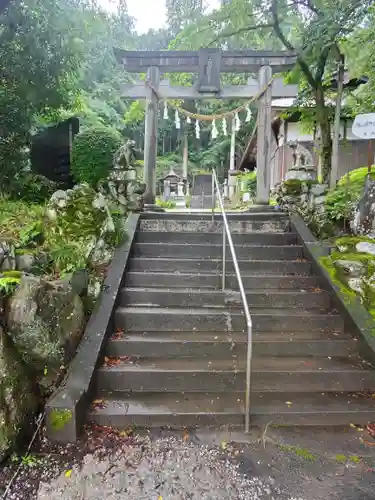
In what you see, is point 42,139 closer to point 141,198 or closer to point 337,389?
point 141,198

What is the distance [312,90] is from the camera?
8336mm

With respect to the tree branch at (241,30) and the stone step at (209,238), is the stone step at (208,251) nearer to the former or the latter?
the stone step at (209,238)

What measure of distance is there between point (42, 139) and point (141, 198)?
3.15 m

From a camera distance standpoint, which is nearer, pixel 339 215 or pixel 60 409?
pixel 60 409

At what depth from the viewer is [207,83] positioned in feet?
23.2

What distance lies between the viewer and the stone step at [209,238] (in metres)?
5.20

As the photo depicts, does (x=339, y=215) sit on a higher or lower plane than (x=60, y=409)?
higher

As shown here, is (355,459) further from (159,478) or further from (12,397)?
(12,397)

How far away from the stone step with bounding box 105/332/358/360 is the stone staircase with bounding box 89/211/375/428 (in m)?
0.01

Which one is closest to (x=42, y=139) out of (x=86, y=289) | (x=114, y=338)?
(x=86, y=289)

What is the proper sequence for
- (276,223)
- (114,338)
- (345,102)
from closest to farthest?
(114,338), (276,223), (345,102)

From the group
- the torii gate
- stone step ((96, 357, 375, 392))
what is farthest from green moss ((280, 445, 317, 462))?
the torii gate

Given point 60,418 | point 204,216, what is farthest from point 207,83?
point 60,418

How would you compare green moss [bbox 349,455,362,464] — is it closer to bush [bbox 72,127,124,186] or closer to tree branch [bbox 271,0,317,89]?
bush [bbox 72,127,124,186]
